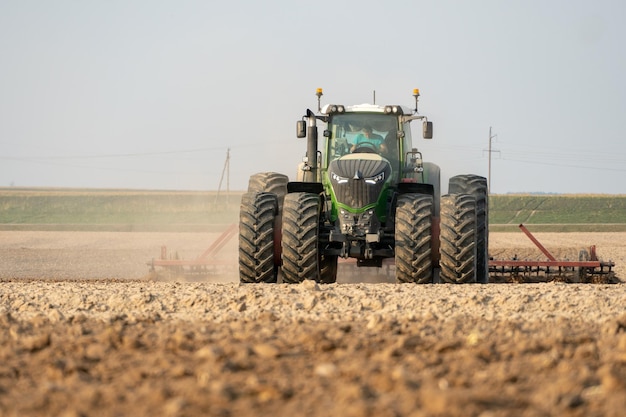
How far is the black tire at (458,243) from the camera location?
13852 mm

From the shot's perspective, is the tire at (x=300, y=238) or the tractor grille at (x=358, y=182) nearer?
the tire at (x=300, y=238)

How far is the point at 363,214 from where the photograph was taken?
14289mm

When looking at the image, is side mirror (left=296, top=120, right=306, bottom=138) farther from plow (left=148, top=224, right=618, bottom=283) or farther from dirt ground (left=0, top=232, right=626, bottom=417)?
plow (left=148, top=224, right=618, bottom=283)

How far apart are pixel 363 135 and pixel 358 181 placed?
46.8 inches

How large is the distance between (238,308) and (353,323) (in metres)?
1.83

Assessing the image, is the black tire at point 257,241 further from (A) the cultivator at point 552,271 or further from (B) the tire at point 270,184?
(A) the cultivator at point 552,271

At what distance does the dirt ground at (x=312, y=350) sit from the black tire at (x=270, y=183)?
3.03 m

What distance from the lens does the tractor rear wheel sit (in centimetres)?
1382

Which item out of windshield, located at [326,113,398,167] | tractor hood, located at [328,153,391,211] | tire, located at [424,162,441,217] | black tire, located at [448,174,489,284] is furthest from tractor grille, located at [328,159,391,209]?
tire, located at [424,162,441,217]

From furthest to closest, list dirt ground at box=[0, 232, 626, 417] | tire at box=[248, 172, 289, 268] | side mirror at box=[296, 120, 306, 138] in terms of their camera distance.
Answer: tire at box=[248, 172, 289, 268] < side mirror at box=[296, 120, 306, 138] < dirt ground at box=[0, 232, 626, 417]

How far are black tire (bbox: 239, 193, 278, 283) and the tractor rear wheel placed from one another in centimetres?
36

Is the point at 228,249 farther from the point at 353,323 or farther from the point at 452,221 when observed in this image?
the point at 353,323

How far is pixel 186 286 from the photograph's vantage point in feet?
44.8

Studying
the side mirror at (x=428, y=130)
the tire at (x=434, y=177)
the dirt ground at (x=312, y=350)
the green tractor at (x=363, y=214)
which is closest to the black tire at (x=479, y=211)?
the green tractor at (x=363, y=214)
